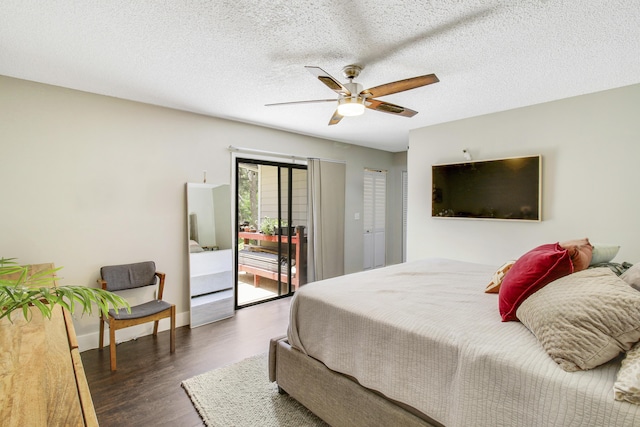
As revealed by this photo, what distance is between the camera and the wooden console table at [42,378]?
84cm

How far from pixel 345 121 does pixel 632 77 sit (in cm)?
268

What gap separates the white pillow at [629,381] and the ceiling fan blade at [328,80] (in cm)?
193

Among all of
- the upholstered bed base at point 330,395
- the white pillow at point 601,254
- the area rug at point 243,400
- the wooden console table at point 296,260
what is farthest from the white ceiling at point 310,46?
the area rug at point 243,400

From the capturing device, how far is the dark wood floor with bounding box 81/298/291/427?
2.07 meters

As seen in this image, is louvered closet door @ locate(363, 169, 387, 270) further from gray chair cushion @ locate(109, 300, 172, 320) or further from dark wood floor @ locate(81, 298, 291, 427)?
gray chair cushion @ locate(109, 300, 172, 320)

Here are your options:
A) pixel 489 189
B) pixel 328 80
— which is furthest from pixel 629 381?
pixel 489 189

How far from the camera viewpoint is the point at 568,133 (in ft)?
10.5

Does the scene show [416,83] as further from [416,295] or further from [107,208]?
[107,208]

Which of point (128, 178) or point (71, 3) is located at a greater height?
point (71, 3)

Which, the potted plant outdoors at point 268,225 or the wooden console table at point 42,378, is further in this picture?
the potted plant outdoors at point 268,225

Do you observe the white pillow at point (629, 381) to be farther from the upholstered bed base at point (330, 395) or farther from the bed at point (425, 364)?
the upholstered bed base at point (330, 395)

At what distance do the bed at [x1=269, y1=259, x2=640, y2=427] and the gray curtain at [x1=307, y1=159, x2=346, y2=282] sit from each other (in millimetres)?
2460

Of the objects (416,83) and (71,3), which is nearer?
(71,3)

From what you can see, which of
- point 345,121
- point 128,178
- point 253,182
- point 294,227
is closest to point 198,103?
point 128,178
